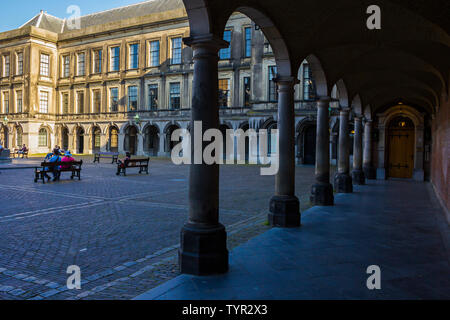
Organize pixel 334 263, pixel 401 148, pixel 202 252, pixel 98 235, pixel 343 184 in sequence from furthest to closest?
pixel 401 148, pixel 343 184, pixel 98 235, pixel 334 263, pixel 202 252

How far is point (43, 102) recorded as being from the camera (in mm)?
44312

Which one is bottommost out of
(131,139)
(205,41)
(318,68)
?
(205,41)

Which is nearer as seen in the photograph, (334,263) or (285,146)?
(334,263)

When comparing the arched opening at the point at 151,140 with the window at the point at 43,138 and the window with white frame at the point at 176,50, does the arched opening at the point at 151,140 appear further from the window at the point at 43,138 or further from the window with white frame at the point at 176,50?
the window at the point at 43,138

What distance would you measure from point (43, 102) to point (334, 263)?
47020mm

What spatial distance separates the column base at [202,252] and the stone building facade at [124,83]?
85.9ft

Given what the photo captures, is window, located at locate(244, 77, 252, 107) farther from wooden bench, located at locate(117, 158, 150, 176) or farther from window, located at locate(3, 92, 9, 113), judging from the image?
window, located at locate(3, 92, 9, 113)

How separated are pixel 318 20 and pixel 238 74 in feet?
90.0

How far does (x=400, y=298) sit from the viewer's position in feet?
12.5

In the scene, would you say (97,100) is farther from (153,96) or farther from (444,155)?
(444,155)

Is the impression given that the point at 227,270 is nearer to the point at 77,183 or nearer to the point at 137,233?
the point at 137,233

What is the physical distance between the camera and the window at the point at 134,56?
39.6 meters

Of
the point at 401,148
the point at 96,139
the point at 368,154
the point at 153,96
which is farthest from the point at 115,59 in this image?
the point at 401,148

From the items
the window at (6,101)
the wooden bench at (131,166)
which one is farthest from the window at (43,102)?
the wooden bench at (131,166)
